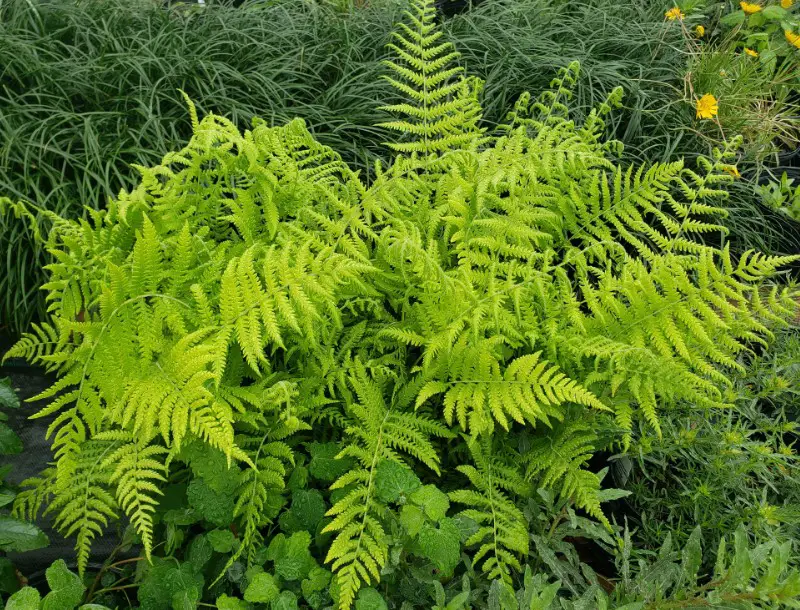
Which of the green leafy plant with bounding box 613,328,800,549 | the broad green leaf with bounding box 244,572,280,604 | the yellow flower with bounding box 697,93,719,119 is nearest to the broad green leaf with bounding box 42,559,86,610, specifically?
the broad green leaf with bounding box 244,572,280,604

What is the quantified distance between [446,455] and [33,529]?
2.58 feet

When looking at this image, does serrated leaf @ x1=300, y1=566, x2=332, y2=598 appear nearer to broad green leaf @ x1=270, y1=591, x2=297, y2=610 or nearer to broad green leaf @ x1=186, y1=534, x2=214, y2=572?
Answer: broad green leaf @ x1=270, y1=591, x2=297, y2=610

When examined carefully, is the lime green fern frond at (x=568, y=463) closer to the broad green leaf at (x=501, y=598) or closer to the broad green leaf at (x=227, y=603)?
the broad green leaf at (x=501, y=598)

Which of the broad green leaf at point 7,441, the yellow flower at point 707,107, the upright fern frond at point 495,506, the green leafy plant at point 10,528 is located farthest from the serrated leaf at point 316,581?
the yellow flower at point 707,107

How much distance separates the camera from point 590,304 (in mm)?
1229

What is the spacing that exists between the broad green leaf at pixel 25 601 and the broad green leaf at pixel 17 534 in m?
0.16

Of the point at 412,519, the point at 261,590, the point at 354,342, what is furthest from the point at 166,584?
the point at 354,342

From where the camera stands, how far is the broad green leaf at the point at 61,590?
959 mm

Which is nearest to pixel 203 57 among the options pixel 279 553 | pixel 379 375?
pixel 379 375

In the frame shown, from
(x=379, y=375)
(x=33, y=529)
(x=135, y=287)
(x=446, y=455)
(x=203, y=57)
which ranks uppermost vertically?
(x=203, y=57)

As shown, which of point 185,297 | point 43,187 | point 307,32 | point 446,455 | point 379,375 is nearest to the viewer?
point 185,297

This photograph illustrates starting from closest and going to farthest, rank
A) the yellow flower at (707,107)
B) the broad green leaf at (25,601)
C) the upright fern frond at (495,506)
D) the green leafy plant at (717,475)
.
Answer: the broad green leaf at (25,601), the upright fern frond at (495,506), the green leafy plant at (717,475), the yellow flower at (707,107)

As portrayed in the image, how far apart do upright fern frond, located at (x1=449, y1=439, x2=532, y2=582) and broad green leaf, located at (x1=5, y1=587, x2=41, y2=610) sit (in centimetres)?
68

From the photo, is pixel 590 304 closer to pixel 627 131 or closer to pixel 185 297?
pixel 185 297
